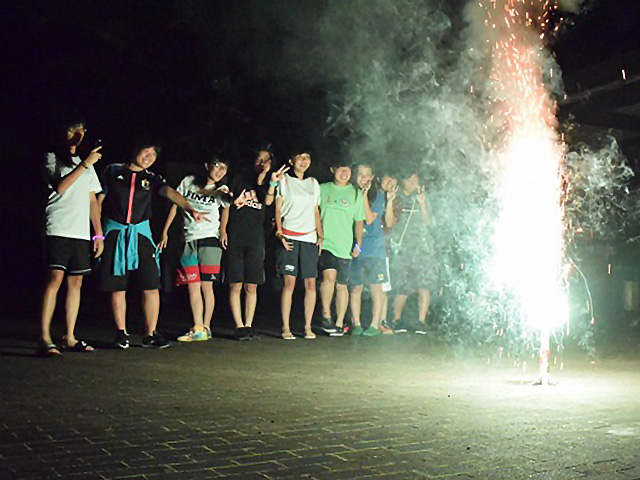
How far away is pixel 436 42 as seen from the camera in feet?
39.8

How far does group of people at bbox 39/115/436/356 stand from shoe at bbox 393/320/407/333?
34 millimetres

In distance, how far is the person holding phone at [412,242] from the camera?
11258 millimetres

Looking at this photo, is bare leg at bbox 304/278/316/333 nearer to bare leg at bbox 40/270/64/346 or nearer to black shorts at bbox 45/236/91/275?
black shorts at bbox 45/236/91/275

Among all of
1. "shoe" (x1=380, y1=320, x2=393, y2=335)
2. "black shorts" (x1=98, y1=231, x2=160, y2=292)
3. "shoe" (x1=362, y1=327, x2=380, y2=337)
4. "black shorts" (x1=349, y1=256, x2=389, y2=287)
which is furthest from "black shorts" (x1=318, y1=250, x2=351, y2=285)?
"black shorts" (x1=98, y1=231, x2=160, y2=292)

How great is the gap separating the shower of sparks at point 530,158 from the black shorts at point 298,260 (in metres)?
2.67

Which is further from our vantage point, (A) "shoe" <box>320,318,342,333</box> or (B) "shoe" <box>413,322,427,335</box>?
(B) "shoe" <box>413,322,427,335</box>

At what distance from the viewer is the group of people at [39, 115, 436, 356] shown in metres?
8.38

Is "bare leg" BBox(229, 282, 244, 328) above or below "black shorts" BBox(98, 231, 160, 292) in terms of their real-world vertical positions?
below

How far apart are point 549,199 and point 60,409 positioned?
13.9ft

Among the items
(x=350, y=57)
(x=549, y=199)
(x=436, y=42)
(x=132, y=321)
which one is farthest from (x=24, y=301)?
(x=549, y=199)

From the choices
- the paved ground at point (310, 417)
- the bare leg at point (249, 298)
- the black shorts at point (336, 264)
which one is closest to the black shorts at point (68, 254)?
the paved ground at point (310, 417)

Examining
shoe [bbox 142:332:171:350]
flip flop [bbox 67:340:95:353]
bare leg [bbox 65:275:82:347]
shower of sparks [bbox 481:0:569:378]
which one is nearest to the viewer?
shower of sparks [bbox 481:0:569:378]

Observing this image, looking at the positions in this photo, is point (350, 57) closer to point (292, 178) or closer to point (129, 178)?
point (292, 178)

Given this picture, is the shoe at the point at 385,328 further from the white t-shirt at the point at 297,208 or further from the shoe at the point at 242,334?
the shoe at the point at 242,334
